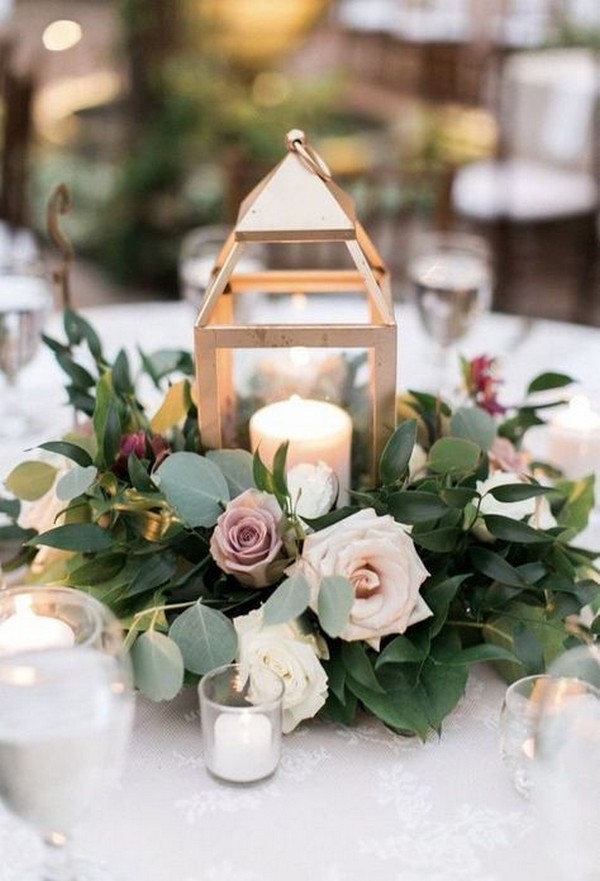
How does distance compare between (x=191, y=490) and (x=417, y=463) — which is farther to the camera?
(x=417, y=463)

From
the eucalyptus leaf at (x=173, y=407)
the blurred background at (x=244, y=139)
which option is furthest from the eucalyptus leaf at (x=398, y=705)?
the blurred background at (x=244, y=139)

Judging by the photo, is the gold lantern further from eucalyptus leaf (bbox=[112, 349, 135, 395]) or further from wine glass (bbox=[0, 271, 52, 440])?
wine glass (bbox=[0, 271, 52, 440])

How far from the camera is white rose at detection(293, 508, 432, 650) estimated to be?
881 millimetres

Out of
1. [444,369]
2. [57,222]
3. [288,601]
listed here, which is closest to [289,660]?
[288,601]

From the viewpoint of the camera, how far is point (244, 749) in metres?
0.85

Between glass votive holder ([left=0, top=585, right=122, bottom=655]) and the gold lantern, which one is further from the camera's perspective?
the gold lantern

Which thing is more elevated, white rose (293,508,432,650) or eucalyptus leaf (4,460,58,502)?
eucalyptus leaf (4,460,58,502)

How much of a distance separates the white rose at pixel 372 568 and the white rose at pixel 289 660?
0.03 m

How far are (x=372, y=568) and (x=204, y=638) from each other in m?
0.13

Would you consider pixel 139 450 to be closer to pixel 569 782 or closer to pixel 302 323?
pixel 302 323

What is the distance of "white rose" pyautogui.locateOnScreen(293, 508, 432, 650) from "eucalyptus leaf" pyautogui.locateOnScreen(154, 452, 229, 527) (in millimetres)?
80

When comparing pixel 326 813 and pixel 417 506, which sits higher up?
pixel 417 506

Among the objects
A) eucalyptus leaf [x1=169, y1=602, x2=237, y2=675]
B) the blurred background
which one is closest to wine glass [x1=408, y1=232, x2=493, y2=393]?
eucalyptus leaf [x1=169, y1=602, x2=237, y2=675]

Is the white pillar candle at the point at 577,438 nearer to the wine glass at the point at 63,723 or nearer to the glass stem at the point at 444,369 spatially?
the glass stem at the point at 444,369
